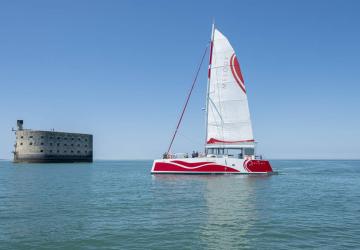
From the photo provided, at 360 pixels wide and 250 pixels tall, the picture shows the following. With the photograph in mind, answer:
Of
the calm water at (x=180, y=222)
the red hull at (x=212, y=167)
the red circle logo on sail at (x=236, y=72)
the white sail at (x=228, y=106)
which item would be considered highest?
the red circle logo on sail at (x=236, y=72)

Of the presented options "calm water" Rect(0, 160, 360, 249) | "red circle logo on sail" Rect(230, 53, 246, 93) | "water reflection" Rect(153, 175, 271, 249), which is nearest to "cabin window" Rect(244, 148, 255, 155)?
"red circle logo on sail" Rect(230, 53, 246, 93)

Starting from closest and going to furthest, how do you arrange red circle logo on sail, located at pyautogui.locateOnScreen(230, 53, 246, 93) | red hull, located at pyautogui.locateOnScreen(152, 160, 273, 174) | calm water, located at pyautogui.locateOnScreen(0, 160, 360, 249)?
calm water, located at pyautogui.locateOnScreen(0, 160, 360, 249)
red hull, located at pyautogui.locateOnScreen(152, 160, 273, 174)
red circle logo on sail, located at pyautogui.locateOnScreen(230, 53, 246, 93)

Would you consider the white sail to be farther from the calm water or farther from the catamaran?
the calm water

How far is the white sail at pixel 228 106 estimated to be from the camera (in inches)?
1812

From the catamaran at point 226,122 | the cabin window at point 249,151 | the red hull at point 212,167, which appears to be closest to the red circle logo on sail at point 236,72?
the catamaran at point 226,122

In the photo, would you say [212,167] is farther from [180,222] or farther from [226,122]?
[180,222]

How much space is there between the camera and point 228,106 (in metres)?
46.0

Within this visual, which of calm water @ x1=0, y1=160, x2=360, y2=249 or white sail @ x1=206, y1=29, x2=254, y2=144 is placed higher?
white sail @ x1=206, y1=29, x2=254, y2=144

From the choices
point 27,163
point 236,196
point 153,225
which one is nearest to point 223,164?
point 236,196

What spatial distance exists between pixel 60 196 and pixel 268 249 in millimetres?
18600

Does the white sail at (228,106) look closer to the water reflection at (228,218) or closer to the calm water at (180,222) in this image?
the water reflection at (228,218)

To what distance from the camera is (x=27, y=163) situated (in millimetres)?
101500

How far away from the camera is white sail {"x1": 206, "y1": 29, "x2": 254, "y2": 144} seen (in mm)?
46031

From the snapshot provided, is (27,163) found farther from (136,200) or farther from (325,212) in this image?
(325,212)
